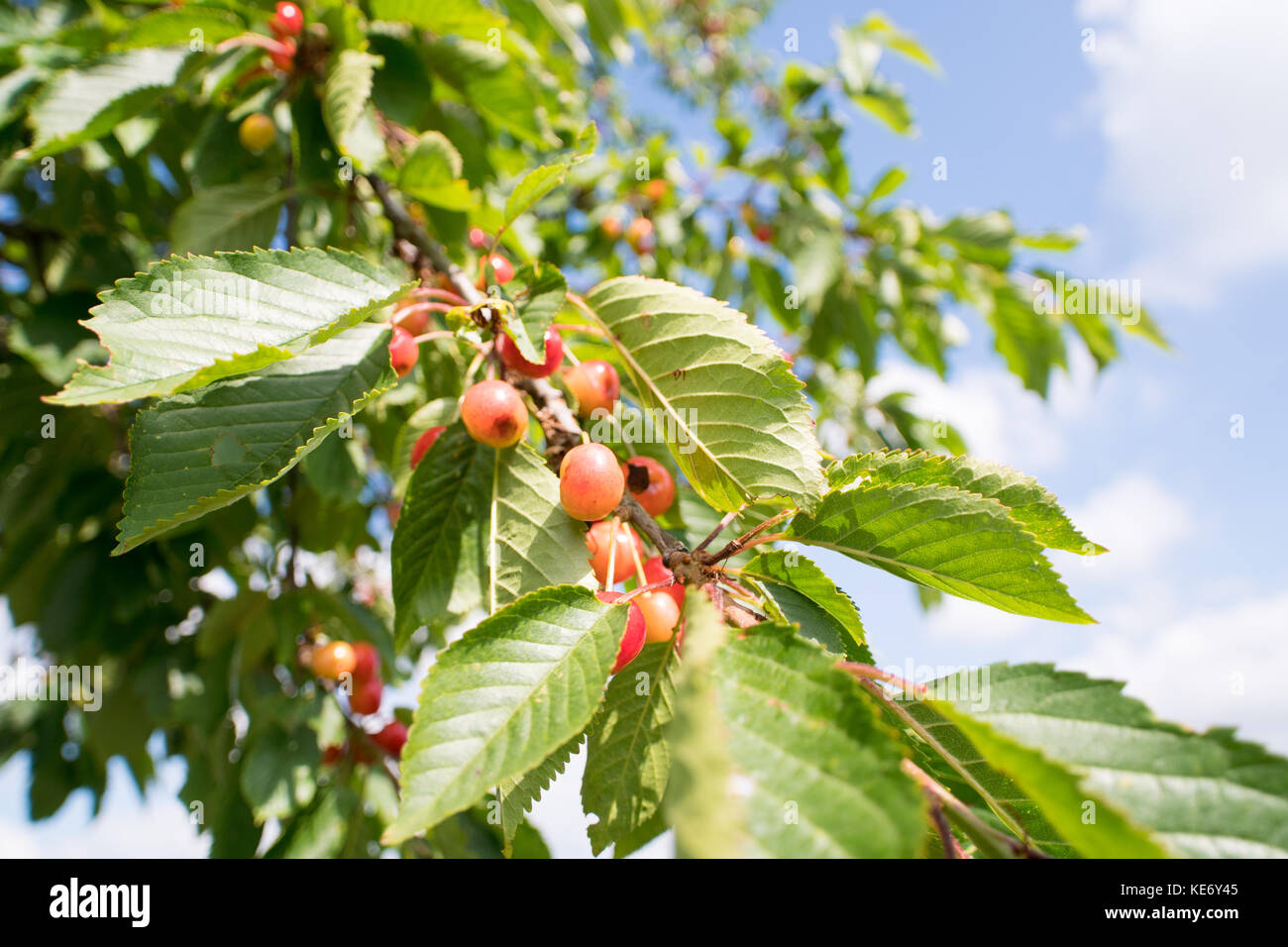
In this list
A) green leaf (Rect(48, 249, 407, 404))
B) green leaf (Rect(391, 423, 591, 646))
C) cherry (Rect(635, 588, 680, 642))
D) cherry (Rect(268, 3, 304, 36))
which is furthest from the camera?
cherry (Rect(268, 3, 304, 36))

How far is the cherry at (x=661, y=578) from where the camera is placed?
975 mm

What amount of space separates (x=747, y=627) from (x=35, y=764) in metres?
3.65

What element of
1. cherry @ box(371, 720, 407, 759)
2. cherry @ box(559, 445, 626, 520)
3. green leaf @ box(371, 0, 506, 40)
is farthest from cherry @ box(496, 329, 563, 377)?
cherry @ box(371, 720, 407, 759)

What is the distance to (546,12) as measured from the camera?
2.19 meters

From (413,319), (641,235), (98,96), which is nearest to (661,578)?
(413,319)

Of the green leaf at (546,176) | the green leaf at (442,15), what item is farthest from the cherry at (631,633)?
the green leaf at (442,15)

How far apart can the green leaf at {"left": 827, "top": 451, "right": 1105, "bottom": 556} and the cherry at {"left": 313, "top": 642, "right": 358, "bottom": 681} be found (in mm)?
1801

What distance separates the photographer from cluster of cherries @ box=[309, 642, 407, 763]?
7.34 feet

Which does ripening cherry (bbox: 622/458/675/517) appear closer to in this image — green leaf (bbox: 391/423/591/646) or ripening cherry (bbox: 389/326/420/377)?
green leaf (bbox: 391/423/591/646)

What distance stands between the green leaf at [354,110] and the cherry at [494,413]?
27.0 inches

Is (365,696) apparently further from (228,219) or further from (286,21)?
(286,21)

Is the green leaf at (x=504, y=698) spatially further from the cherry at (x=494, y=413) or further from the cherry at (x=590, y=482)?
the cherry at (x=494, y=413)
